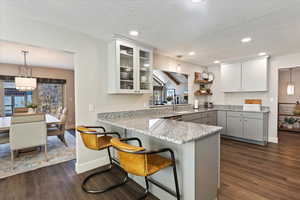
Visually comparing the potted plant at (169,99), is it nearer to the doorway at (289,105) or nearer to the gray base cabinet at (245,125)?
the gray base cabinet at (245,125)

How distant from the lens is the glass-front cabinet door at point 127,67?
2795mm

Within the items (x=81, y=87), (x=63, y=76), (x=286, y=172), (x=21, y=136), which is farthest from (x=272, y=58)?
(x=63, y=76)

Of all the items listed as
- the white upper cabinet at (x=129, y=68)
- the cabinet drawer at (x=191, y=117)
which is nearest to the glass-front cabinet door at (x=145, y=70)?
the white upper cabinet at (x=129, y=68)

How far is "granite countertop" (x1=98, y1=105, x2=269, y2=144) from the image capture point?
149 centimetres

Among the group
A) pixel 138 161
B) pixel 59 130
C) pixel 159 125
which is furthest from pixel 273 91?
pixel 59 130

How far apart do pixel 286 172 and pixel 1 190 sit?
451 centimetres

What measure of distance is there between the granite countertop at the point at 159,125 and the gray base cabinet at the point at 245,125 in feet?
1.25

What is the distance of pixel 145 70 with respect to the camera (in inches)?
125

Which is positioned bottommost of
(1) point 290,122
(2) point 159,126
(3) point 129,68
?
(1) point 290,122

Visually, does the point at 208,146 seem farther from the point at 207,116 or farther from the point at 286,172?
the point at 207,116

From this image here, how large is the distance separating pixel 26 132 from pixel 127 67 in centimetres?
235

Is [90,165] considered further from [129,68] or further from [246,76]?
[246,76]

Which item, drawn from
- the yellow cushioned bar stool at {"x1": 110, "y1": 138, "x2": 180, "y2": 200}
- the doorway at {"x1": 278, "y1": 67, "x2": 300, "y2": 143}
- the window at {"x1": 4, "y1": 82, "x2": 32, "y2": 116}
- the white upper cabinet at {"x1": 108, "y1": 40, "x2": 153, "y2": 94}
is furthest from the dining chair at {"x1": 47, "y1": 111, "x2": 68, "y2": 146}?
the doorway at {"x1": 278, "y1": 67, "x2": 300, "y2": 143}

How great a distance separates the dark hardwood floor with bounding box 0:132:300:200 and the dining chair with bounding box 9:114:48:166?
589 millimetres
